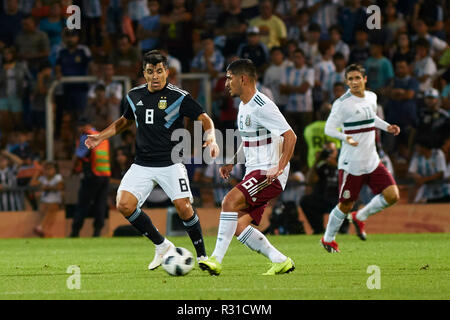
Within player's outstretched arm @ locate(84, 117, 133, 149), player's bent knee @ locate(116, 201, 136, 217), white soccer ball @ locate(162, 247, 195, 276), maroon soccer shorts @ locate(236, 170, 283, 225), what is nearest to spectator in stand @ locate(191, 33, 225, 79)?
player's outstretched arm @ locate(84, 117, 133, 149)

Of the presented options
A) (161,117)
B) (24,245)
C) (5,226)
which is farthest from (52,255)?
(5,226)

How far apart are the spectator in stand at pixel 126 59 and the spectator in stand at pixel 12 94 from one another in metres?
1.97

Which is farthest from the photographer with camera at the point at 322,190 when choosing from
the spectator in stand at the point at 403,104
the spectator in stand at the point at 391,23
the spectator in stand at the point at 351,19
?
the spectator in stand at the point at 391,23

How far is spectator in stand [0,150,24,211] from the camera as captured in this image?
61.7ft

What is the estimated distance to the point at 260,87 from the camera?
19.3m

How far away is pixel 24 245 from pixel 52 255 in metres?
2.81

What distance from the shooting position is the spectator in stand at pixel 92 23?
Result: 21750 mm

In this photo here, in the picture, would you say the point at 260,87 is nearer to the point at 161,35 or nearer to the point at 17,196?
the point at 161,35

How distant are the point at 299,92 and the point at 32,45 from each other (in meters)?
6.06

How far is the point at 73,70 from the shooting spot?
67.6 ft

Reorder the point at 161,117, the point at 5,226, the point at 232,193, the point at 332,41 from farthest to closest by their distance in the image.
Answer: the point at 332,41
the point at 5,226
the point at 161,117
the point at 232,193

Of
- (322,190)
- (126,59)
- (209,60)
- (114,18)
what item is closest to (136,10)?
(114,18)

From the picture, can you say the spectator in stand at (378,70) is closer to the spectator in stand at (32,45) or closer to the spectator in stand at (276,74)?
the spectator in stand at (276,74)

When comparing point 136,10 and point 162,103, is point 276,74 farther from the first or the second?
point 162,103
